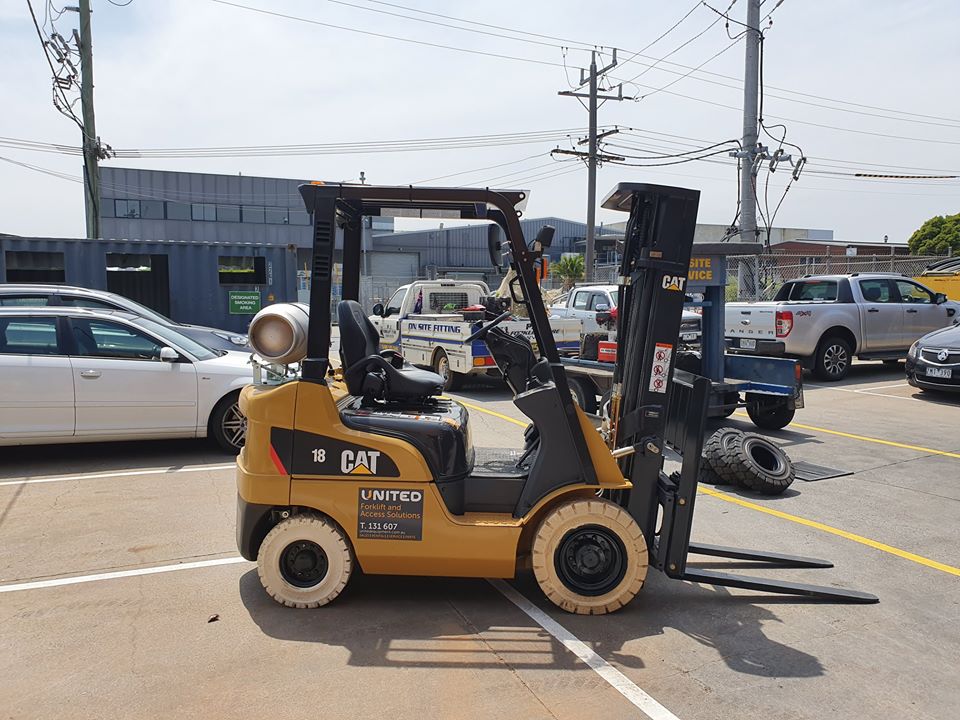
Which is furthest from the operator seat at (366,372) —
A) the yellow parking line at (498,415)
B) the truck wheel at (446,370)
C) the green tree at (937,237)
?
the green tree at (937,237)

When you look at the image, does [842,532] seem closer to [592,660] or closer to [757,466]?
[757,466]

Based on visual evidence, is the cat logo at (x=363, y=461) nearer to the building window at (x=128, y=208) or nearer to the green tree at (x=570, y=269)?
the green tree at (x=570, y=269)

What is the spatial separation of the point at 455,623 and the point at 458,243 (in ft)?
178

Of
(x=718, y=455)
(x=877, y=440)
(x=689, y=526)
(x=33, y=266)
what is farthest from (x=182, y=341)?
(x=33, y=266)

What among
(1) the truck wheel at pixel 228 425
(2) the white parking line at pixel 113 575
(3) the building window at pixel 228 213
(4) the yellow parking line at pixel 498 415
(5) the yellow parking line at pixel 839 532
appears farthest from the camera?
(3) the building window at pixel 228 213

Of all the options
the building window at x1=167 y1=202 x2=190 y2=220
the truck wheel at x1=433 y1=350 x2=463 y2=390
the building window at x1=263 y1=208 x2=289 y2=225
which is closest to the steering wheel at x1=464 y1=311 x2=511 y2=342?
the truck wheel at x1=433 y1=350 x2=463 y2=390

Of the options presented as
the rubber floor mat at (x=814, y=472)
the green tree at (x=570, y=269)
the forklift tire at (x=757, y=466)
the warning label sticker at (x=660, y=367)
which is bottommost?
the rubber floor mat at (x=814, y=472)

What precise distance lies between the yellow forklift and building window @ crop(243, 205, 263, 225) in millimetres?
53333

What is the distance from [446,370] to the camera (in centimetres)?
1441

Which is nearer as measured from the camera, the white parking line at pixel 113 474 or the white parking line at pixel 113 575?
the white parking line at pixel 113 575

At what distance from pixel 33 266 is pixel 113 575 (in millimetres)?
14522

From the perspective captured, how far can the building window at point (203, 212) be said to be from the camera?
54.2 meters

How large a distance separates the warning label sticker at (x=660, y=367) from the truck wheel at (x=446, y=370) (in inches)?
383

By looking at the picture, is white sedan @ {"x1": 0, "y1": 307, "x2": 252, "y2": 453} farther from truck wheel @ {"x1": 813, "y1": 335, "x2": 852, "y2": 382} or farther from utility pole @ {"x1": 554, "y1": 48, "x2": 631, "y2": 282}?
utility pole @ {"x1": 554, "y1": 48, "x2": 631, "y2": 282}
